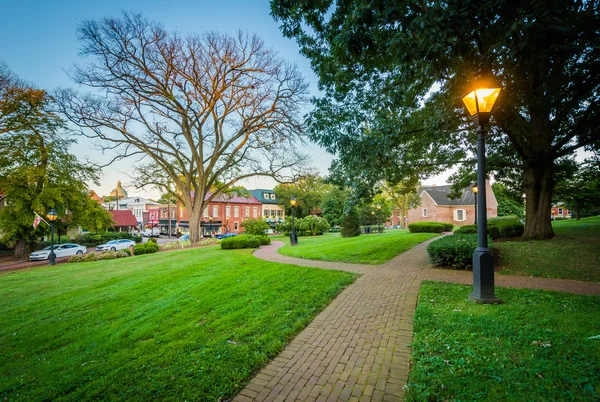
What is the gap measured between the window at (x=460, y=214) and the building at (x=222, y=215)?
36.0 metres

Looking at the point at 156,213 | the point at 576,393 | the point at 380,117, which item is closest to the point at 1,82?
the point at 380,117

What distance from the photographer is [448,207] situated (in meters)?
44.2

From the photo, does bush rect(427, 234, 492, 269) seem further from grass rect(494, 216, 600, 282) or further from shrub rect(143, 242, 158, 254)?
shrub rect(143, 242, 158, 254)

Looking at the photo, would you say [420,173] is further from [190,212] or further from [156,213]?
[156,213]

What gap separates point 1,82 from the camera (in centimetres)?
2039

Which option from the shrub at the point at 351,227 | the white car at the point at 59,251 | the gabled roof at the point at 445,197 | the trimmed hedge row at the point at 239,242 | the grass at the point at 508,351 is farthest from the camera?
the gabled roof at the point at 445,197

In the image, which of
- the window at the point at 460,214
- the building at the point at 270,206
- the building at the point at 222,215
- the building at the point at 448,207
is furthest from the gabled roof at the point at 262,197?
the window at the point at 460,214

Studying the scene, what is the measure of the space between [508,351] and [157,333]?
17.8ft

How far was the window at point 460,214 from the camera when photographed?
42.7m

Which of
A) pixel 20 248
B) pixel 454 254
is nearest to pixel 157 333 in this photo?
pixel 454 254

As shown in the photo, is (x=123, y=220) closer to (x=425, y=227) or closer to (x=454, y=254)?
(x=425, y=227)

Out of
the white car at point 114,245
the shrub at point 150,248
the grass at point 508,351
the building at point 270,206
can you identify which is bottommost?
the white car at point 114,245

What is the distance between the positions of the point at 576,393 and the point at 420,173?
11450mm

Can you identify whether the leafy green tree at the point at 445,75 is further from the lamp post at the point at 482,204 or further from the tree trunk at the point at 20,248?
the tree trunk at the point at 20,248
